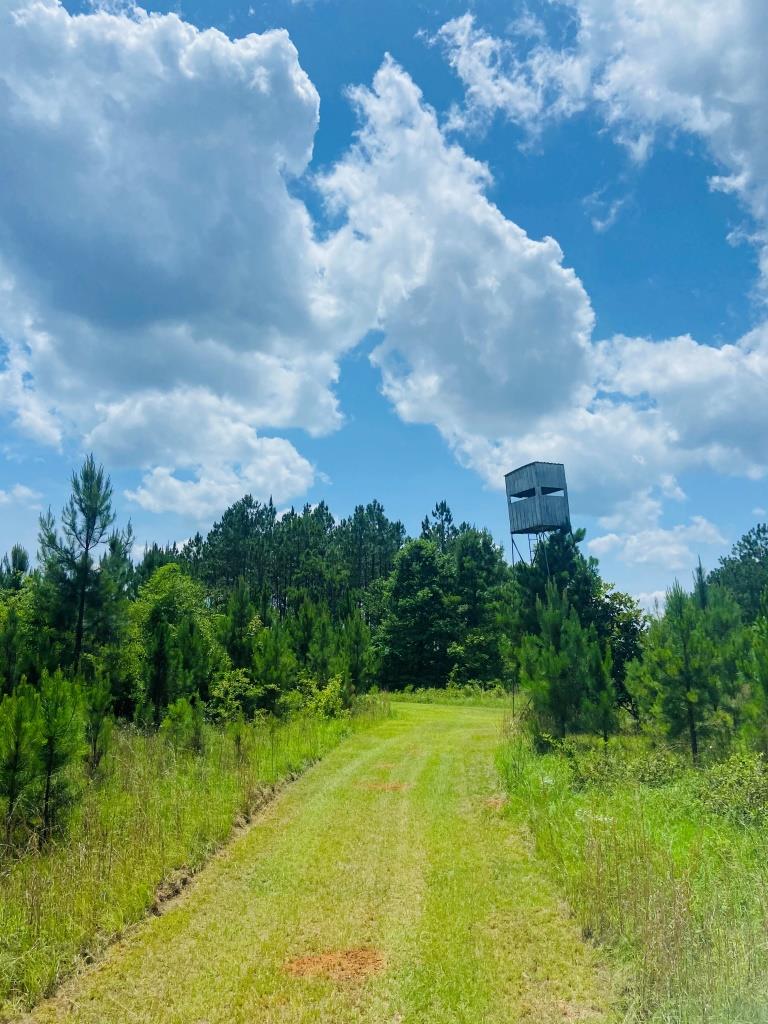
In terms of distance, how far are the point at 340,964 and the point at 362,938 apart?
47 centimetres

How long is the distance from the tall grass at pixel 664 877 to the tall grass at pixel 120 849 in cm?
425

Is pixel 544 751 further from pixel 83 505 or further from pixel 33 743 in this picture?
pixel 83 505

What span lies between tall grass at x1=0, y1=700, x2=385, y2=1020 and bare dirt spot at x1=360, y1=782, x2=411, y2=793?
1.67m

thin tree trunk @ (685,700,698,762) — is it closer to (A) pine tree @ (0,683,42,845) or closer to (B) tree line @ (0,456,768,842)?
(B) tree line @ (0,456,768,842)

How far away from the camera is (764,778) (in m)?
7.61

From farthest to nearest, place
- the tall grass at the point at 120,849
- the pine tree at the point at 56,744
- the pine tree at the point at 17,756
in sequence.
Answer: the pine tree at the point at 56,744
the pine tree at the point at 17,756
the tall grass at the point at 120,849

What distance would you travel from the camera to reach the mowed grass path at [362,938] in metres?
4.38

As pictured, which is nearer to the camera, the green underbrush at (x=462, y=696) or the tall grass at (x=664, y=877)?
the tall grass at (x=664, y=877)

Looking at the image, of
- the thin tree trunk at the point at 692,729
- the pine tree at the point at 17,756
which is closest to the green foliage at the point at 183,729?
the pine tree at the point at 17,756

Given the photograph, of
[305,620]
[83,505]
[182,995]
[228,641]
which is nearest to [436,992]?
[182,995]

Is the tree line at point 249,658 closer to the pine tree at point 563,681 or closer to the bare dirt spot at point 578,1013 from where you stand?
the pine tree at point 563,681

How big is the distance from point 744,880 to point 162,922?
209 inches

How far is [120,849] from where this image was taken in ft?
22.2

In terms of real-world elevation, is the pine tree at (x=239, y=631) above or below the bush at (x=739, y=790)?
above
